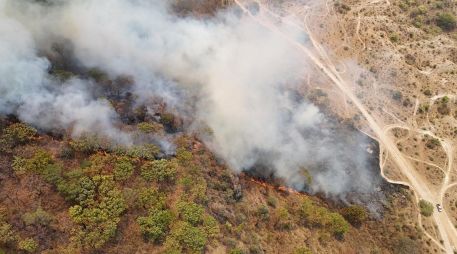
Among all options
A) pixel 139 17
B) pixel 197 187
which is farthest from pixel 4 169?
pixel 139 17

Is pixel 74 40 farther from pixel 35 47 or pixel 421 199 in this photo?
pixel 421 199

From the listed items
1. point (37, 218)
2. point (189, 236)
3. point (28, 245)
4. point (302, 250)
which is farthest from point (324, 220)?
point (28, 245)

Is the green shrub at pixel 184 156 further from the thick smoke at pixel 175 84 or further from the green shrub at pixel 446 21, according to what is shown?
the green shrub at pixel 446 21

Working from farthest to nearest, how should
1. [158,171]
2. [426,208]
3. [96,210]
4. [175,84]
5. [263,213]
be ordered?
[175,84]
[426,208]
[263,213]
[158,171]
[96,210]

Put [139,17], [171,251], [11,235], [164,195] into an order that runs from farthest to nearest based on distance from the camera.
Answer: [139,17] < [164,195] < [171,251] < [11,235]

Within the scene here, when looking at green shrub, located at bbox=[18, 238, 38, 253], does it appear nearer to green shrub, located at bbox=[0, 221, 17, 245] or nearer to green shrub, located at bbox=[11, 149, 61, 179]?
green shrub, located at bbox=[0, 221, 17, 245]

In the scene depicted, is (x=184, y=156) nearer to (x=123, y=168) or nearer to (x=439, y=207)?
(x=123, y=168)
